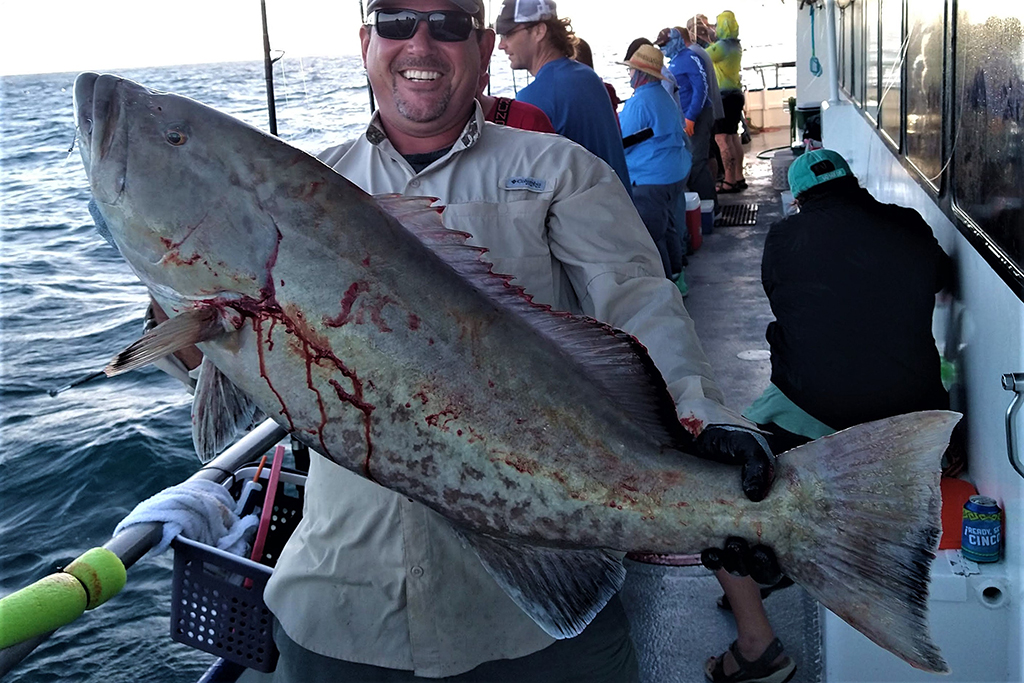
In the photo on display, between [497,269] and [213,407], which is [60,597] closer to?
[213,407]

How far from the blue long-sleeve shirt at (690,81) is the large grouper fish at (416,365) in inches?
347

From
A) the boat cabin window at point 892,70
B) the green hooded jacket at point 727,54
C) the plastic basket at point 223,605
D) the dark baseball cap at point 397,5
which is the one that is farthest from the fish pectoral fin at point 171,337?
the green hooded jacket at point 727,54

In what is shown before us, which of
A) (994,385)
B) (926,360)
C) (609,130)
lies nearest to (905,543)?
(994,385)

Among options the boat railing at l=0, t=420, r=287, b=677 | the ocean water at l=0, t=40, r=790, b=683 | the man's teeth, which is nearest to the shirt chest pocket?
the man's teeth

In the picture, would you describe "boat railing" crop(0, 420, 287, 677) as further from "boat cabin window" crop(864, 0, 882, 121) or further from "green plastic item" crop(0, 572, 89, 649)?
"boat cabin window" crop(864, 0, 882, 121)

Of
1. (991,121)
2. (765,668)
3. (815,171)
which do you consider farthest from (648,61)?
(765,668)

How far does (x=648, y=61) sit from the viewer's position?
7.26 m

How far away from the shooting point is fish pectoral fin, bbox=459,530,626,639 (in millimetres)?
1737

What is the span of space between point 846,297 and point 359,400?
102 inches

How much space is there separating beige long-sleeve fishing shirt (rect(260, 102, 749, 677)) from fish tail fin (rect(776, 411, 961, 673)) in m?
0.65

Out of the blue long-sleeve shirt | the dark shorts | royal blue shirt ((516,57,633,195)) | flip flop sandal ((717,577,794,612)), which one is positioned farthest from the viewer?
the dark shorts

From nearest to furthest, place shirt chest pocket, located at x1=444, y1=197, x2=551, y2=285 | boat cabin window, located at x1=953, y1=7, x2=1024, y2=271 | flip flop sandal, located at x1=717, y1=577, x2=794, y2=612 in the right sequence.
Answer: shirt chest pocket, located at x1=444, y1=197, x2=551, y2=285 < boat cabin window, located at x1=953, y1=7, x2=1024, y2=271 < flip flop sandal, located at x1=717, y1=577, x2=794, y2=612

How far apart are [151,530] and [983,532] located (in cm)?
249

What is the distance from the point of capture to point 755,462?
62.1 inches
